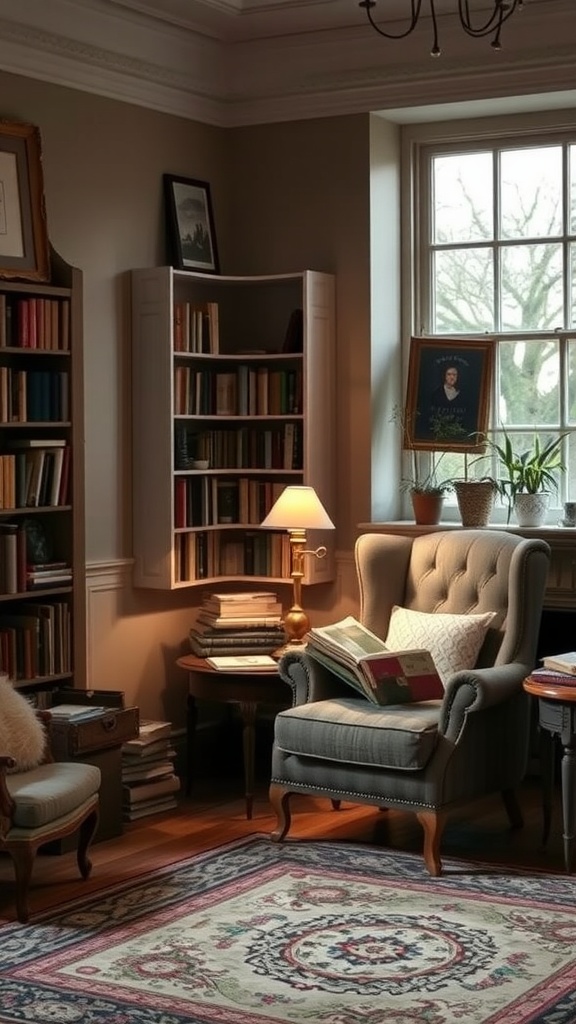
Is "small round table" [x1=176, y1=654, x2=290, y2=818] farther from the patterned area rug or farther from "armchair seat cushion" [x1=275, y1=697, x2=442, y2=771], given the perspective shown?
the patterned area rug

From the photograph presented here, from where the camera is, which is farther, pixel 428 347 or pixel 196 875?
pixel 428 347

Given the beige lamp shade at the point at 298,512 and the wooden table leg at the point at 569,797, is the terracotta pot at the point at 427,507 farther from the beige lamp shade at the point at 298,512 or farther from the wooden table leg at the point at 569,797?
the wooden table leg at the point at 569,797

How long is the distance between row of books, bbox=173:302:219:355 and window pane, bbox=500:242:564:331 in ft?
4.21

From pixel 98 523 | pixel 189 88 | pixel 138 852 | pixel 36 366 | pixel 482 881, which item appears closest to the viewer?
pixel 482 881

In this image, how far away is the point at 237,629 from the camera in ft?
20.2

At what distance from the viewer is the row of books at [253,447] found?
6.46m

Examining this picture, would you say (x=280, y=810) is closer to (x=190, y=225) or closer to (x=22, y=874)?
(x=22, y=874)

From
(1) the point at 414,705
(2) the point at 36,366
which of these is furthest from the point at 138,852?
(2) the point at 36,366

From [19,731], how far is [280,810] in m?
1.10

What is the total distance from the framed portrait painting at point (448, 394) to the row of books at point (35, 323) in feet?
5.63

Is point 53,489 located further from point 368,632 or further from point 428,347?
point 428,347

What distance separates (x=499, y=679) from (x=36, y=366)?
2.13 metres

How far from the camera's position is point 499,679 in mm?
5141

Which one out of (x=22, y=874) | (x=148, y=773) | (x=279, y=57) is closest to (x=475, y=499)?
(x=148, y=773)
